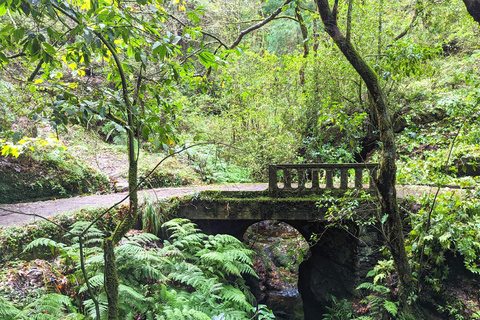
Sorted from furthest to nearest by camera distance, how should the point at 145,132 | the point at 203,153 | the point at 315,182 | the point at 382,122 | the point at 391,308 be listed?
the point at 203,153, the point at 315,182, the point at 391,308, the point at 382,122, the point at 145,132

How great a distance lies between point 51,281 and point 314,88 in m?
7.90

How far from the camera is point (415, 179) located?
185 inches

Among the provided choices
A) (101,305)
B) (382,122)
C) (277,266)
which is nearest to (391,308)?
(382,122)

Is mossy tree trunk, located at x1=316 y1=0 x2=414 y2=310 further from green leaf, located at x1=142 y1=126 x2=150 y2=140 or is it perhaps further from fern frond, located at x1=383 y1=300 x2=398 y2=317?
green leaf, located at x1=142 y1=126 x2=150 y2=140

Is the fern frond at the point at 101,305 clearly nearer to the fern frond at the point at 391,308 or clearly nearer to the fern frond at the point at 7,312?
the fern frond at the point at 7,312

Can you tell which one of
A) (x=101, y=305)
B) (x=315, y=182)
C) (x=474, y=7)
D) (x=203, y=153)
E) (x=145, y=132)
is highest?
(x=474, y=7)

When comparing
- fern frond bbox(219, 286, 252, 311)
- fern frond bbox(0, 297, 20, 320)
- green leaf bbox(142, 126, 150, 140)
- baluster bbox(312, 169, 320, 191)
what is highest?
green leaf bbox(142, 126, 150, 140)

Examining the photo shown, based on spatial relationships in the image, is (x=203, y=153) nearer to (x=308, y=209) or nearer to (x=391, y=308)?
(x=308, y=209)

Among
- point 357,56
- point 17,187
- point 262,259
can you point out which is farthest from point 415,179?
point 17,187

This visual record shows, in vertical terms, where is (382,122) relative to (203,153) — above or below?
above

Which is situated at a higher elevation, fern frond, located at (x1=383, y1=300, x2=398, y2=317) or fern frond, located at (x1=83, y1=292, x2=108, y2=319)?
fern frond, located at (x1=83, y1=292, x2=108, y2=319)

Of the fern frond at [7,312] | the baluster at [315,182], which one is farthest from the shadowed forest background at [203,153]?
the baluster at [315,182]

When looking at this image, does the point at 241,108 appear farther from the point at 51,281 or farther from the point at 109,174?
the point at 51,281

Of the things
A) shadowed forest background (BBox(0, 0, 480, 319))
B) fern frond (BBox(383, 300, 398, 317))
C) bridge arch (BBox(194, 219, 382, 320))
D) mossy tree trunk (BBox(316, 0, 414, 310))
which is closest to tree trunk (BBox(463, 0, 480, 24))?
shadowed forest background (BBox(0, 0, 480, 319))
